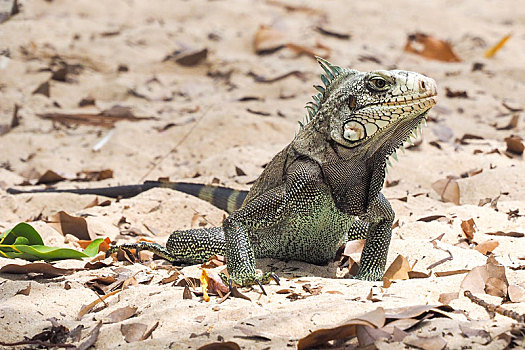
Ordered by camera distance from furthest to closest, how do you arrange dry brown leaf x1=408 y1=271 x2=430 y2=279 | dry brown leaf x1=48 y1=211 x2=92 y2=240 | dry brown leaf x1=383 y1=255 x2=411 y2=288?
dry brown leaf x1=48 y1=211 x2=92 y2=240, dry brown leaf x1=383 y1=255 x2=411 y2=288, dry brown leaf x1=408 y1=271 x2=430 y2=279

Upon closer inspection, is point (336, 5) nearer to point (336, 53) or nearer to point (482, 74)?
point (336, 53)

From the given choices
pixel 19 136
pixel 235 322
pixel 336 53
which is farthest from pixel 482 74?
pixel 235 322

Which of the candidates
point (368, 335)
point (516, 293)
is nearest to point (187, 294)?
point (368, 335)

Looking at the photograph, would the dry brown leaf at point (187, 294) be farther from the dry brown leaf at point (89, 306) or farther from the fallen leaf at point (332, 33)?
the fallen leaf at point (332, 33)

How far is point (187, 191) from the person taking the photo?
621 cm

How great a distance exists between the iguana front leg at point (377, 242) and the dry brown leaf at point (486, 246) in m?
0.74

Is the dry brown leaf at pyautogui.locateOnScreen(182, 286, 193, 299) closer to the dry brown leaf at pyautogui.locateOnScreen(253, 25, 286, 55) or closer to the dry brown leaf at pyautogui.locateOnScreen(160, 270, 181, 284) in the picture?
the dry brown leaf at pyautogui.locateOnScreen(160, 270, 181, 284)

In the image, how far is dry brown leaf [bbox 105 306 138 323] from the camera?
3.38 meters

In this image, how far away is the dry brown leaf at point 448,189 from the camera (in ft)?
19.6

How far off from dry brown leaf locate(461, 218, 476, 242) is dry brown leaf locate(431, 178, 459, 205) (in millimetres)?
945

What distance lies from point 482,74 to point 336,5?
5061mm

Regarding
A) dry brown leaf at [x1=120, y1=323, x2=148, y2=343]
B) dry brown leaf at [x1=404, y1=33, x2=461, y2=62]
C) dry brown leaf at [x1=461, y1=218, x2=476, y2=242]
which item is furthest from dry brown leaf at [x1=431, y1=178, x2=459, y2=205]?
dry brown leaf at [x1=404, y1=33, x2=461, y2=62]

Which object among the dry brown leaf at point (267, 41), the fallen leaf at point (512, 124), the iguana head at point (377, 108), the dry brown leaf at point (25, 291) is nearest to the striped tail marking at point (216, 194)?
the iguana head at point (377, 108)

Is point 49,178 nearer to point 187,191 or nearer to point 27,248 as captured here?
point 187,191
